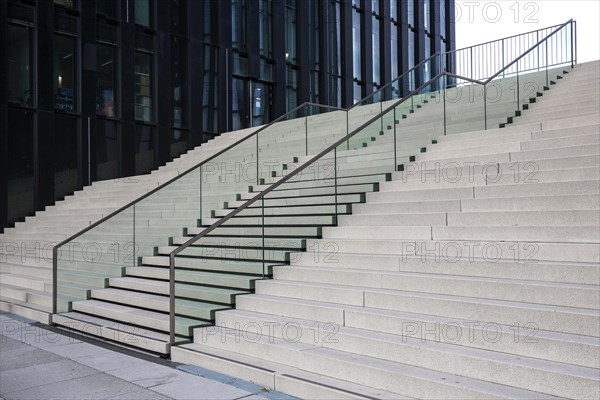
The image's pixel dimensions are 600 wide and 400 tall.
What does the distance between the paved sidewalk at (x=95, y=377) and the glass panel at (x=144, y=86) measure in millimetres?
12016

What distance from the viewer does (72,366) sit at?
617 cm

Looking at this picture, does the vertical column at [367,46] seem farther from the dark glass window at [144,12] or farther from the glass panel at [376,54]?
the dark glass window at [144,12]

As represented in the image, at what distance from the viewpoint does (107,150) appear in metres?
17.6

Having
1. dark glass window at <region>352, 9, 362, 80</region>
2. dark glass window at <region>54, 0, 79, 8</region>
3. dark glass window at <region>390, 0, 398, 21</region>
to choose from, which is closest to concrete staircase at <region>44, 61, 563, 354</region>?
dark glass window at <region>54, 0, 79, 8</region>

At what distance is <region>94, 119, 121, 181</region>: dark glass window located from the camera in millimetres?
17422

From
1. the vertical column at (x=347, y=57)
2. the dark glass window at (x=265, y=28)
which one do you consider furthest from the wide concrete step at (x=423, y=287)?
the vertical column at (x=347, y=57)

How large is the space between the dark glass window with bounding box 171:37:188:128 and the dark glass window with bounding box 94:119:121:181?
216 cm

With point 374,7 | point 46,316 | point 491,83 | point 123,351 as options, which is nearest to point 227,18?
point 374,7

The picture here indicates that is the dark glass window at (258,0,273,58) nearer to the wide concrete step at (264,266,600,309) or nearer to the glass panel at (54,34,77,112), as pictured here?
the glass panel at (54,34,77,112)

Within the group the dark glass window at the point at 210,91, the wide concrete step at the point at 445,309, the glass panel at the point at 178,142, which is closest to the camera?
the wide concrete step at the point at 445,309

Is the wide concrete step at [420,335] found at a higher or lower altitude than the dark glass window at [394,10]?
lower

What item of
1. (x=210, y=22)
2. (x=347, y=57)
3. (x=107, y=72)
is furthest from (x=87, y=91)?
(x=347, y=57)

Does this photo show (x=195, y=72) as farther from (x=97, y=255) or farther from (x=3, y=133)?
(x=97, y=255)

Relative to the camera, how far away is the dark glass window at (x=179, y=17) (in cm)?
1947
